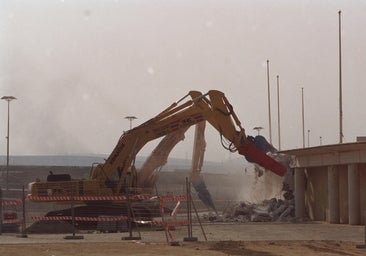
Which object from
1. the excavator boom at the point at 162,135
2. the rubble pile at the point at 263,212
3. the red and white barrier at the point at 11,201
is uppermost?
the excavator boom at the point at 162,135

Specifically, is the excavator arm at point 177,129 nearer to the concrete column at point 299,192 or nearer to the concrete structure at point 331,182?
the concrete structure at point 331,182

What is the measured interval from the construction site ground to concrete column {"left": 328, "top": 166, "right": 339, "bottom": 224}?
688cm

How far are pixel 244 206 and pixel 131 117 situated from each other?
33.2 m

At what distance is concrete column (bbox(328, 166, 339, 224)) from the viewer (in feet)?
115

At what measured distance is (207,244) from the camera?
21.9m

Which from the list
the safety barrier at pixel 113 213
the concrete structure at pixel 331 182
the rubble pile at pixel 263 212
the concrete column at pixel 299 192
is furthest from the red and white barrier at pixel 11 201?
the concrete column at pixel 299 192

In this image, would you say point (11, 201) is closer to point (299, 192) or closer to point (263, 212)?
point (263, 212)

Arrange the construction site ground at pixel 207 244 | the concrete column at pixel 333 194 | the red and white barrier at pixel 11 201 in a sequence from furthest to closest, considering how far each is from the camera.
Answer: the concrete column at pixel 333 194 → the red and white barrier at pixel 11 201 → the construction site ground at pixel 207 244

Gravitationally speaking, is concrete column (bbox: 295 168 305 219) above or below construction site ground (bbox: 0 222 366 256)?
above

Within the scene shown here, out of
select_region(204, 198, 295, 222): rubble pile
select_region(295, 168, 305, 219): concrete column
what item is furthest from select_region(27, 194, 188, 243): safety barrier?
select_region(295, 168, 305, 219): concrete column

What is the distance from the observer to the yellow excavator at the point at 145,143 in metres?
31.7

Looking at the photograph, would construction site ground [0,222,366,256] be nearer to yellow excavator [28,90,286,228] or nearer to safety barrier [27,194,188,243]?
safety barrier [27,194,188,243]

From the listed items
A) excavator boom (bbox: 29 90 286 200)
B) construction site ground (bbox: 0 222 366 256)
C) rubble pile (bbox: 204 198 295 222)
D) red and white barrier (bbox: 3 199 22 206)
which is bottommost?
construction site ground (bbox: 0 222 366 256)

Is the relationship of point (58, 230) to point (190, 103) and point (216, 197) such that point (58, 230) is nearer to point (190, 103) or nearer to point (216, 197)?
point (190, 103)
